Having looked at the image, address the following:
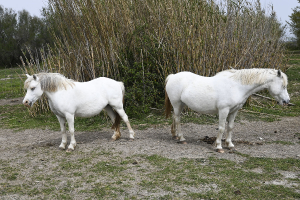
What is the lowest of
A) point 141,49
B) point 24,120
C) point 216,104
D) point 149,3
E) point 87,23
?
point 24,120

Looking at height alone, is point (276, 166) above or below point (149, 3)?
below

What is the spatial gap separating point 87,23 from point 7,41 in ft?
60.9

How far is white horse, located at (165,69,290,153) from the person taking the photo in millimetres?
4320

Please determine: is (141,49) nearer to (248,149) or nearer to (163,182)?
(248,149)

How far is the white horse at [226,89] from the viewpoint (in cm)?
432

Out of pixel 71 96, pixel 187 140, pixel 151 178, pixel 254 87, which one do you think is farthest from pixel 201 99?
pixel 71 96

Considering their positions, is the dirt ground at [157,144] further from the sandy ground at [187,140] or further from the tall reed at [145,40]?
the tall reed at [145,40]

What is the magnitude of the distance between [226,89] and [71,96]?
241 cm

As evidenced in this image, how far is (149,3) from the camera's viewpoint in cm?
767

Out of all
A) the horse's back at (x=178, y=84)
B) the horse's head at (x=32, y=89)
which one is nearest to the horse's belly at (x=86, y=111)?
the horse's head at (x=32, y=89)

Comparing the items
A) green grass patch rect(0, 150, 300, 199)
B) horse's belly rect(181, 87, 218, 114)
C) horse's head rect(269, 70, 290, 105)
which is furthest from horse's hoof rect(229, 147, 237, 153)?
horse's head rect(269, 70, 290, 105)

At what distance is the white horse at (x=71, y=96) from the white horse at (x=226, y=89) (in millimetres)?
1053

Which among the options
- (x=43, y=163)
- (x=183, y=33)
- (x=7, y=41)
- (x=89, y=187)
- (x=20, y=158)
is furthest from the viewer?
(x=7, y=41)

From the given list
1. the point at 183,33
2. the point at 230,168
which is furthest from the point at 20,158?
the point at 183,33
